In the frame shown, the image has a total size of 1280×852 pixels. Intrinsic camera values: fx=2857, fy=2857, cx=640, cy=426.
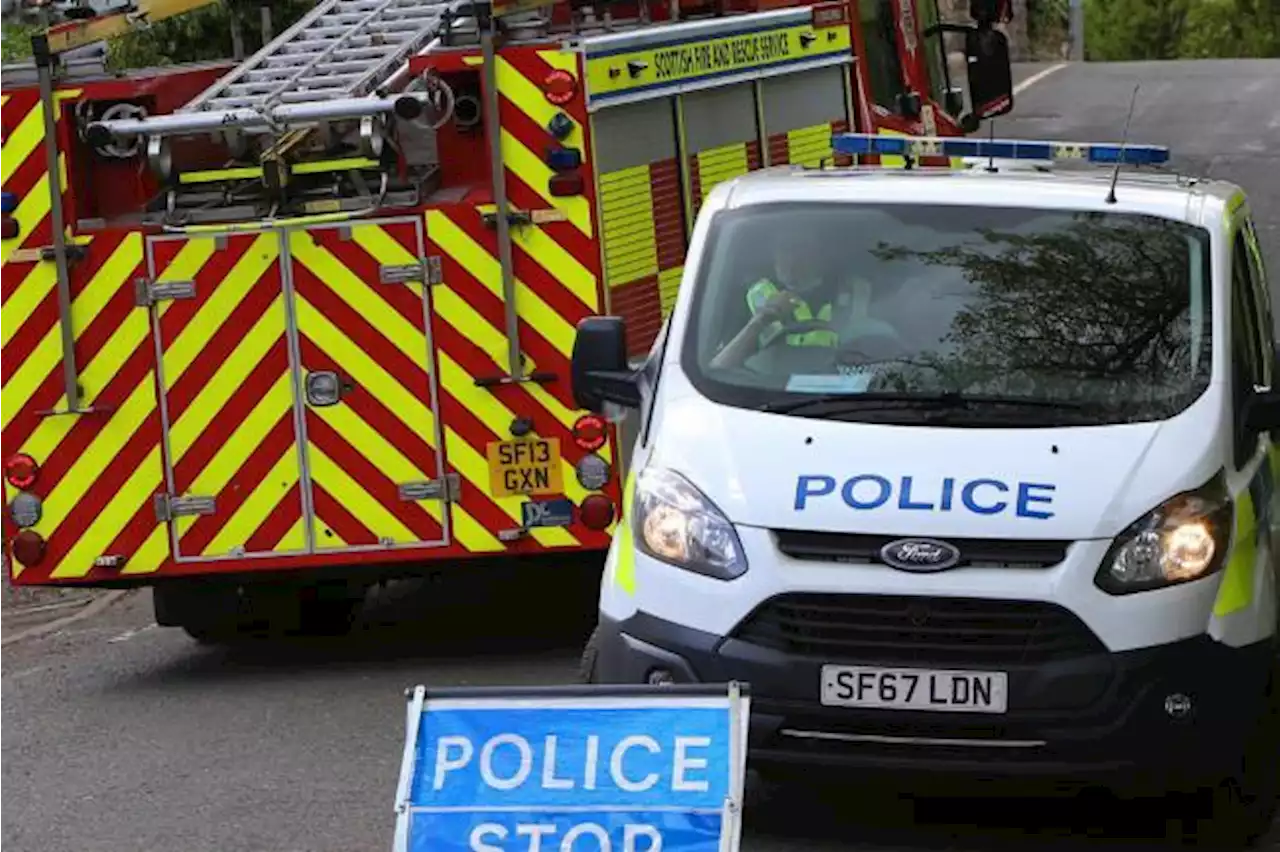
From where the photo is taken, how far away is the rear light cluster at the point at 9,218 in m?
10.4

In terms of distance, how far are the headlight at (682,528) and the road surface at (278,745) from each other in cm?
89

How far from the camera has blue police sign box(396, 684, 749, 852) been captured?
6.12 m

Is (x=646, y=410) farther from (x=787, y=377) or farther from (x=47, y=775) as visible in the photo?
(x=47, y=775)

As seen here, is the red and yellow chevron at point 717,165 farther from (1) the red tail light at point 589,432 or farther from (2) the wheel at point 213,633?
(2) the wheel at point 213,633

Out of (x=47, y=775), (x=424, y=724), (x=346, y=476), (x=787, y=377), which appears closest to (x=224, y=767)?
(x=47, y=775)

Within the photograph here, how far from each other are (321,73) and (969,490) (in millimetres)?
4593

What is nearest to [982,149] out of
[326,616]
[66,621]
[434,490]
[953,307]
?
[953,307]

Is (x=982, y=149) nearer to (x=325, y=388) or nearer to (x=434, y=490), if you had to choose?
(x=434, y=490)

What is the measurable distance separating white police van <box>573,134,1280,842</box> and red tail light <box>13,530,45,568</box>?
10.2ft

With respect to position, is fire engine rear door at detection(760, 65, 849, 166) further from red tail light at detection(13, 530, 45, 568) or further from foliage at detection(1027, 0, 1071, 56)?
foliage at detection(1027, 0, 1071, 56)

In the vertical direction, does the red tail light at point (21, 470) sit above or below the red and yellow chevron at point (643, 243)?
below

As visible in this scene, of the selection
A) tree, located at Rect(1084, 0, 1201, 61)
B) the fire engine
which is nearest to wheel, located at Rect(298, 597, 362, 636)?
the fire engine

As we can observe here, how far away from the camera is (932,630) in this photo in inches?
282

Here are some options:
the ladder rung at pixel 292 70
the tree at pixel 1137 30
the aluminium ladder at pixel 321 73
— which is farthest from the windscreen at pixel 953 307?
the tree at pixel 1137 30
